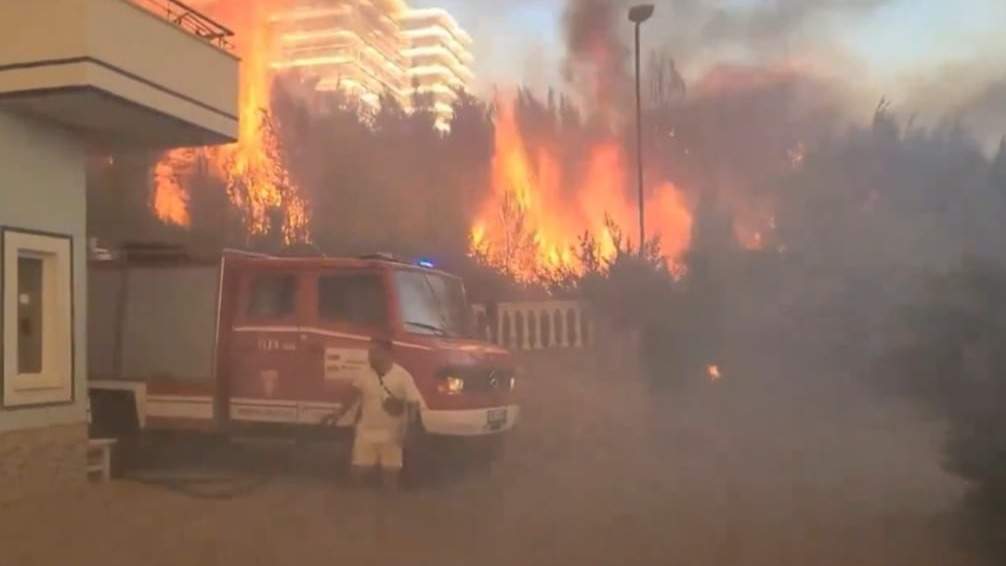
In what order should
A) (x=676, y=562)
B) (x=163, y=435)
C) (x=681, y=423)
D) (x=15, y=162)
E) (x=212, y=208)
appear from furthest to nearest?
1. (x=212, y=208)
2. (x=681, y=423)
3. (x=163, y=435)
4. (x=15, y=162)
5. (x=676, y=562)

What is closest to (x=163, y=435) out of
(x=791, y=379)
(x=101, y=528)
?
(x=101, y=528)

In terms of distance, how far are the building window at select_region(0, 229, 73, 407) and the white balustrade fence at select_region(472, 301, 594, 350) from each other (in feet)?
15.4

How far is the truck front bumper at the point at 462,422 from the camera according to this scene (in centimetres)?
1042

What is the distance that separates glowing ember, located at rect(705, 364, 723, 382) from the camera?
17094 mm

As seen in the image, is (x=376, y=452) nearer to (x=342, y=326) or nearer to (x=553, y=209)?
(x=342, y=326)

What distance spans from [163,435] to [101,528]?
2.45m

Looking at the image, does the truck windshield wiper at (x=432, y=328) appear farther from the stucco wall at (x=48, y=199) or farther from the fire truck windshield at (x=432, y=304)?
the stucco wall at (x=48, y=199)

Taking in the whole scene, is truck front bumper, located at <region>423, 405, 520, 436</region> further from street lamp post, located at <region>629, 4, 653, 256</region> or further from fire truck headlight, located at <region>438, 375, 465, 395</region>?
street lamp post, located at <region>629, 4, 653, 256</region>

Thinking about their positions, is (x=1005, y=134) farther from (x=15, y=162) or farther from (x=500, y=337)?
(x=15, y=162)

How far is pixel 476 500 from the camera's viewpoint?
33.8ft

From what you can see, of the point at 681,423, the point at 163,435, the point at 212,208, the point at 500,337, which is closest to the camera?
the point at 163,435

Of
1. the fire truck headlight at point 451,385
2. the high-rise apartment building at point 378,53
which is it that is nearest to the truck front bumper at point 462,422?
the fire truck headlight at point 451,385

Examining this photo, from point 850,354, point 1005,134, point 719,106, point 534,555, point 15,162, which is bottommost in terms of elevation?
point 534,555

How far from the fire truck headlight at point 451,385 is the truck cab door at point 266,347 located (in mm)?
1452
